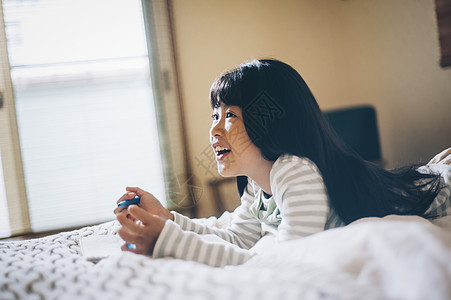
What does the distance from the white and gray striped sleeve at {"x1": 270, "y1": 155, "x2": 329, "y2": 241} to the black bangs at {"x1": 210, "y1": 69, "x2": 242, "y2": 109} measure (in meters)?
0.20

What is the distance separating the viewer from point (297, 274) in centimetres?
47

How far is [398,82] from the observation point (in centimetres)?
227

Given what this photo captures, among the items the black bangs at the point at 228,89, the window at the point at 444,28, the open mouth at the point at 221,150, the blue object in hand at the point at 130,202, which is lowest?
the blue object in hand at the point at 130,202

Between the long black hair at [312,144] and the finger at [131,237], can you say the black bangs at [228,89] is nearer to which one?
the long black hair at [312,144]

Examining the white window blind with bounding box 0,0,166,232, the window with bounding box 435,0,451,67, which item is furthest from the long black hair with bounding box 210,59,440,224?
the white window blind with bounding box 0,0,166,232

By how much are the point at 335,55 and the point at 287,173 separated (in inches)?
84.1

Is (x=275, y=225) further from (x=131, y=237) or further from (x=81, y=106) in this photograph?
(x=81, y=106)

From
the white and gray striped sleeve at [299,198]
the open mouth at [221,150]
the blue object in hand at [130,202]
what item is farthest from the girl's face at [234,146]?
the blue object in hand at [130,202]

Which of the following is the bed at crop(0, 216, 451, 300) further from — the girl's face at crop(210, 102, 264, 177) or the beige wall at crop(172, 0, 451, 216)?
the beige wall at crop(172, 0, 451, 216)

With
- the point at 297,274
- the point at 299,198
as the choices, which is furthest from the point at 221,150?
the point at 297,274

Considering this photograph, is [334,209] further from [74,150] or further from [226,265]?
[74,150]

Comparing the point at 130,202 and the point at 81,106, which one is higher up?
the point at 81,106

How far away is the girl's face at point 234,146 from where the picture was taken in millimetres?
914

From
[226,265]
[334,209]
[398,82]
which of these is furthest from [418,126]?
[226,265]
